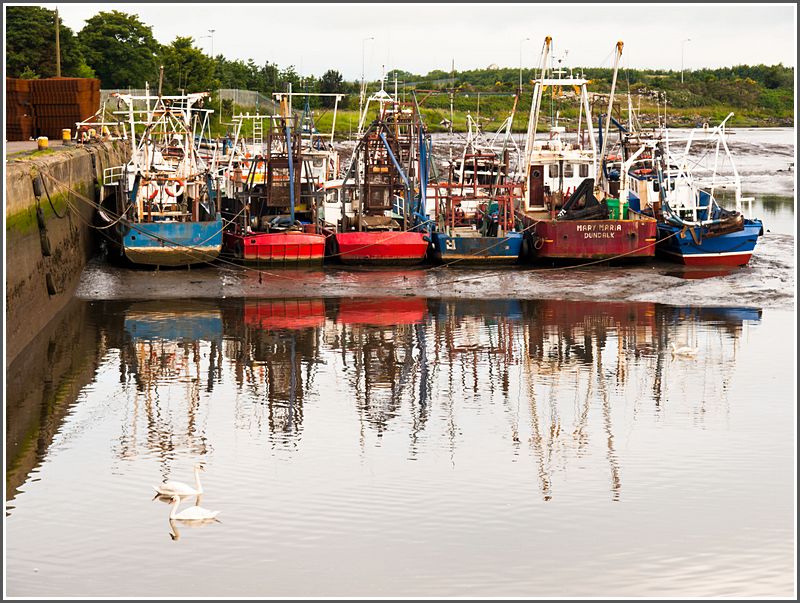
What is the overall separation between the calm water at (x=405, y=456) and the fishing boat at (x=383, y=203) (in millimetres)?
6501

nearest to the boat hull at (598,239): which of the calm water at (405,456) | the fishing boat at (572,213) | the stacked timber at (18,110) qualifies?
the fishing boat at (572,213)

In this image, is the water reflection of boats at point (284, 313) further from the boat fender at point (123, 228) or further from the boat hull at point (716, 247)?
the boat hull at point (716, 247)

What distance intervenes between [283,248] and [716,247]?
1137 centimetres

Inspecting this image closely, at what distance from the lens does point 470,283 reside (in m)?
30.5

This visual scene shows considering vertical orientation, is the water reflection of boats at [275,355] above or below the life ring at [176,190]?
below

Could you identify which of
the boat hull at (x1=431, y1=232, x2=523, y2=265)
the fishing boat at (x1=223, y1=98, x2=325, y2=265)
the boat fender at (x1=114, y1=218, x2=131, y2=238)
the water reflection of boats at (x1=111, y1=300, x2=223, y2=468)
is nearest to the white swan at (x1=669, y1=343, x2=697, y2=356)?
the water reflection of boats at (x1=111, y1=300, x2=223, y2=468)

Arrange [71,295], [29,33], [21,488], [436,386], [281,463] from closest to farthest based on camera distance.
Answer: [21,488]
[281,463]
[436,386]
[71,295]
[29,33]

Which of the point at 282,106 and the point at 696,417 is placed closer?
the point at 696,417

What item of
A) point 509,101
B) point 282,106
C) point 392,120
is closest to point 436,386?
point 282,106

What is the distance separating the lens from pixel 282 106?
3581 centimetres

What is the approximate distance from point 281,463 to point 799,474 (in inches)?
257

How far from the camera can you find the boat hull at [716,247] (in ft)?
106

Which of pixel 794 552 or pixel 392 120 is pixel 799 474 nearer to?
pixel 794 552

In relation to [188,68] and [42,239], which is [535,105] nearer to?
[42,239]
